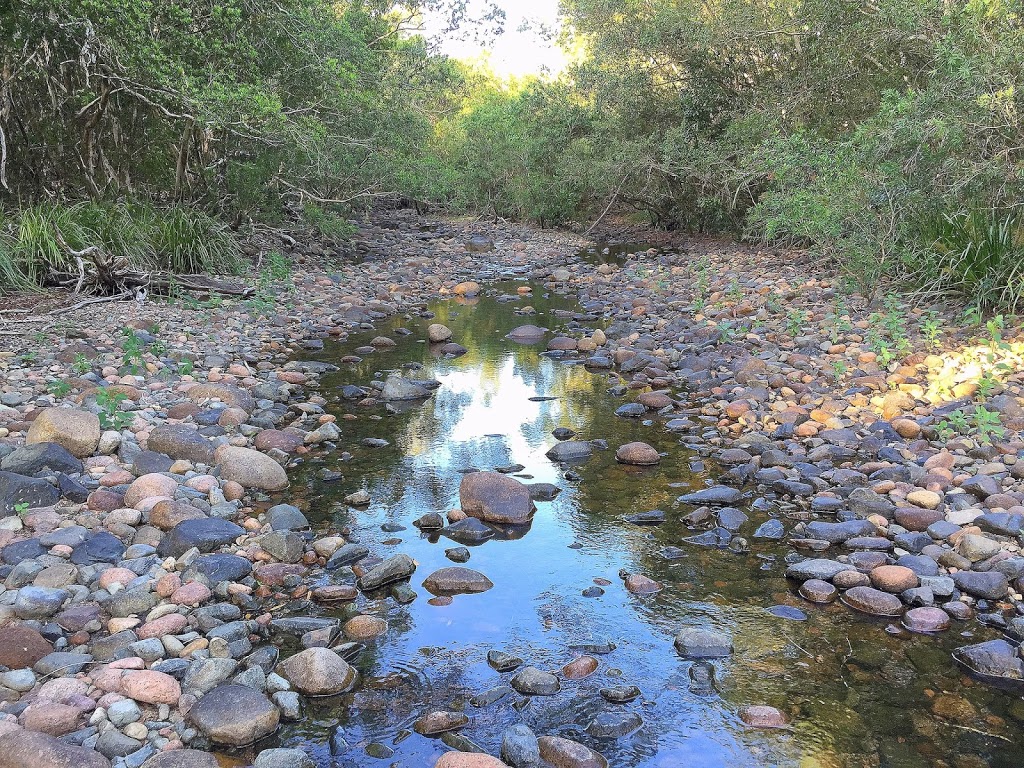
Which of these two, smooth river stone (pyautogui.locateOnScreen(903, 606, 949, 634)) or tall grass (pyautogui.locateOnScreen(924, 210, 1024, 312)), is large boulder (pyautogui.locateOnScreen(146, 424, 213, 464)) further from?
tall grass (pyautogui.locateOnScreen(924, 210, 1024, 312))

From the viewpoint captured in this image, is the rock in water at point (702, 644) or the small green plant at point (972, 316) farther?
the small green plant at point (972, 316)

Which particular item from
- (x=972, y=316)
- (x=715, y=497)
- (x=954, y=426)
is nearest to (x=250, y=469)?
(x=715, y=497)

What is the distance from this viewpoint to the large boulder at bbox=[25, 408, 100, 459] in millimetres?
4859

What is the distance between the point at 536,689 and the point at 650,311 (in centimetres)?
773

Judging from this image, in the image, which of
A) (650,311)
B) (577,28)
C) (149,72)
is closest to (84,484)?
(149,72)

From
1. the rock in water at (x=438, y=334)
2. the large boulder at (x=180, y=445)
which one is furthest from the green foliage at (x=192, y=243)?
the large boulder at (x=180, y=445)

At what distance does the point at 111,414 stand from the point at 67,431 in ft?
1.59

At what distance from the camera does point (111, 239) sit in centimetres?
942

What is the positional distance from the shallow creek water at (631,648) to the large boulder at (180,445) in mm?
637

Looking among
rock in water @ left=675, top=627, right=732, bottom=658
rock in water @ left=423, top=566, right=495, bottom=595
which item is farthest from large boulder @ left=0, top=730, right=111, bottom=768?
rock in water @ left=675, top=627, right=732, bottom=658

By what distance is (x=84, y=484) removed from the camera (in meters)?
4.60

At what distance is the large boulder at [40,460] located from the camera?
14.8 ft

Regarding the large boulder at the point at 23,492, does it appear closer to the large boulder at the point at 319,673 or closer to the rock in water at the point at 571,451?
the large boulder at the point at 319,673

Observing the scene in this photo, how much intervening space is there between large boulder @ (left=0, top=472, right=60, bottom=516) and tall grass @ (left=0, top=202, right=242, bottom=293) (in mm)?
4940
